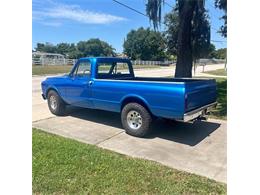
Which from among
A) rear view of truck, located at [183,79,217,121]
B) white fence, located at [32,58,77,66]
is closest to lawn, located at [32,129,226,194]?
rear view of truck, located at [183,79,217,121]

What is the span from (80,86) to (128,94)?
5.56ft

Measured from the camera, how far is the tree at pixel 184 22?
1142cm

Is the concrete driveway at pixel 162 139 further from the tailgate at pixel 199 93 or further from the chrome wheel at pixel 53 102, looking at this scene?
the tailgate at pixel 199 93

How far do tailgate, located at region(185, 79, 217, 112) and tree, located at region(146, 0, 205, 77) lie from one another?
4.61m

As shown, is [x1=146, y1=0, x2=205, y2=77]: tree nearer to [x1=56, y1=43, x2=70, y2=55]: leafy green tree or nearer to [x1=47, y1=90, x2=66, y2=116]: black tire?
[x1=47, y1=90, x2=66, y2=116]: black tire

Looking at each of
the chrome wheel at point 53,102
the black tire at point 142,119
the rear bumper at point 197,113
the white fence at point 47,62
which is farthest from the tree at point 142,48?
the black tire at point 142,119

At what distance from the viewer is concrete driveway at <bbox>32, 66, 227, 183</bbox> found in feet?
16.2

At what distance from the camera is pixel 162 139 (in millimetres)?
6254

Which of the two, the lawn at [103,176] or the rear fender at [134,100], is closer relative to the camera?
the lawn at [103,176]

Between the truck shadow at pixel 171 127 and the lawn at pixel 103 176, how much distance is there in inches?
63.7
